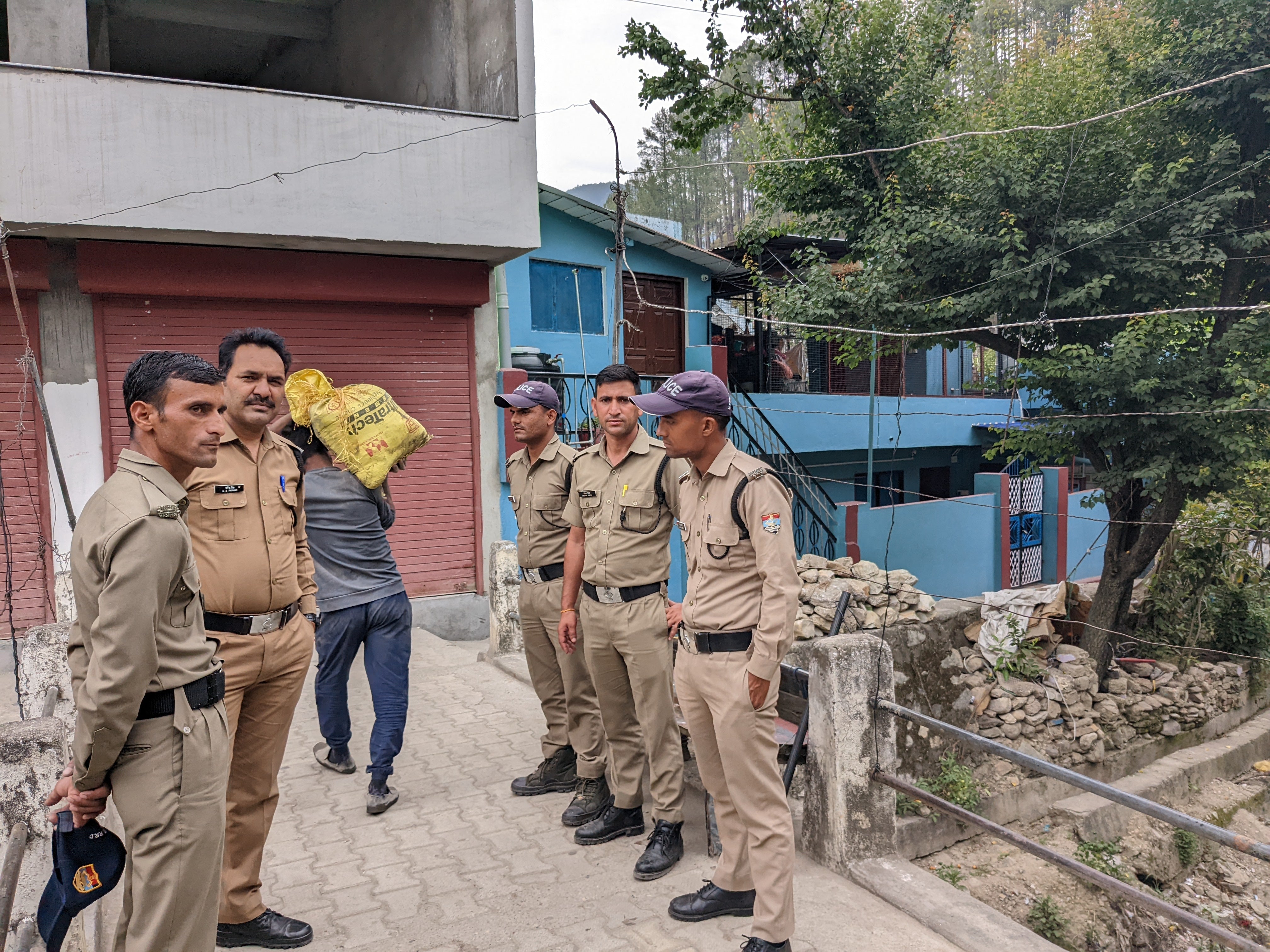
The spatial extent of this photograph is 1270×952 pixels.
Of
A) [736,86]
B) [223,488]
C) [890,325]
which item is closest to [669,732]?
[223,488]

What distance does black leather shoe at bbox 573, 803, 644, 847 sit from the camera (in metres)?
3.83

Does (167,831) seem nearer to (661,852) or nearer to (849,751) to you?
(661,852)

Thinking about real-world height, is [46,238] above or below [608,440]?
above

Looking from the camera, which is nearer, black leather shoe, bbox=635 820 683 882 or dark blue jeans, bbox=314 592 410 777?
black leather shoe, bbox=635 820 683 882

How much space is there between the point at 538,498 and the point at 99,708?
2.55m

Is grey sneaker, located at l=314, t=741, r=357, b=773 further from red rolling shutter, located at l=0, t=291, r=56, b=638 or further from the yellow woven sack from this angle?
red rolling shutter, located at l=0, t=291, r=56, b=638

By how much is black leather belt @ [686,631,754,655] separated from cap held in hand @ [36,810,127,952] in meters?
1.82

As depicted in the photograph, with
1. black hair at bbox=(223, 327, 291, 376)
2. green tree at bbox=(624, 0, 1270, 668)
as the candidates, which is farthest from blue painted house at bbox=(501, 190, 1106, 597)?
black hair at bbox=(223, 327, 291, 376)

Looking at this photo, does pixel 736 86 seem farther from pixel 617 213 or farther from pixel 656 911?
pixel 656 911

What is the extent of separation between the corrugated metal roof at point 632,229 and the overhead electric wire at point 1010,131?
89.2 inches

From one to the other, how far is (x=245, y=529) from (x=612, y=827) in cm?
208

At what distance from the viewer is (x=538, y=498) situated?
14.4 ft

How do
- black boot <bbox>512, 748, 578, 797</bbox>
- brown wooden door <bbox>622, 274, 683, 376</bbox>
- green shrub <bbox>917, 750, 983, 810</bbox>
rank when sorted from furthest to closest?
1. brown wooden door <bbox>622, 274, 683, 376</bbox>
2. green shrub <bbox>917, 750, 983, 810</bbox>
3. black boot <bbox>512, 748, 578, 797</bbox>

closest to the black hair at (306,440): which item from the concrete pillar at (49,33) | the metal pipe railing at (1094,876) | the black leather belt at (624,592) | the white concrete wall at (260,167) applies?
the black leather belt at (624,592)
